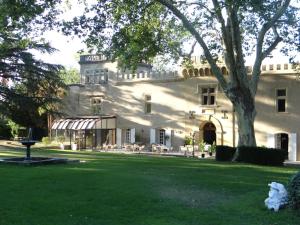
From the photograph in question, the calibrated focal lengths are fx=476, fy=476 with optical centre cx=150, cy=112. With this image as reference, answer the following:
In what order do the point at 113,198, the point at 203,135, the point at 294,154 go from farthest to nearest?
the point at 203,135 < the point at 294,154 < the point at 113,198

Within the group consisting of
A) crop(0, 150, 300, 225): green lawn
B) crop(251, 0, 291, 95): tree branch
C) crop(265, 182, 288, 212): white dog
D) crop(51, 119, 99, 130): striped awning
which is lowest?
crop(0, 150, 300, 225): green lawn

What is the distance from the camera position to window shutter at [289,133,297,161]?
101 feet

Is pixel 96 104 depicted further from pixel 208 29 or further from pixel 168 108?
pixel 208 29

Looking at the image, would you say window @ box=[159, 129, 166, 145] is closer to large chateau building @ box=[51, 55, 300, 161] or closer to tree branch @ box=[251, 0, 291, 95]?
large chateau building @ box=[51, 55, 300, 161]

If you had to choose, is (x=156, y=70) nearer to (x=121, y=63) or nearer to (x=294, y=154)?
(x=294, y=154)

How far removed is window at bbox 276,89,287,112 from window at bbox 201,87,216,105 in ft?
15.4

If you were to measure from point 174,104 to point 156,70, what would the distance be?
140 inches

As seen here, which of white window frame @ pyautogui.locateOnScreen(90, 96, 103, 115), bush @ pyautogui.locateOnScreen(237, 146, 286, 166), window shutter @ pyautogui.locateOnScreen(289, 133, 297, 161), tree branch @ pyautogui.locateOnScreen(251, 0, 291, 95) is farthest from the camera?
white window frame @ pyautogui.locateOnScreen(90, 96, 103, 115)

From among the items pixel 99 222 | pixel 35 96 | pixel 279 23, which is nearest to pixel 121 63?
pixel 279 23

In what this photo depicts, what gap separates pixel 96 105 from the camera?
41344 millimetres

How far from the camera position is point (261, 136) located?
32.3 m

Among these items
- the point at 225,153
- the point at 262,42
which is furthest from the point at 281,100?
the point at 225,153

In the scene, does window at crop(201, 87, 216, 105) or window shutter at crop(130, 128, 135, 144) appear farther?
window shutter at crop(130, 128, 135, 144)

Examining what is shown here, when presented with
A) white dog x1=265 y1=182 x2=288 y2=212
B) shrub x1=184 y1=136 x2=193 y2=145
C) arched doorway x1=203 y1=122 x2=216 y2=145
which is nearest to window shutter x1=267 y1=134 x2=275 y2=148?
arched doorway x1=203 y1=122 x2=216 y2=145
